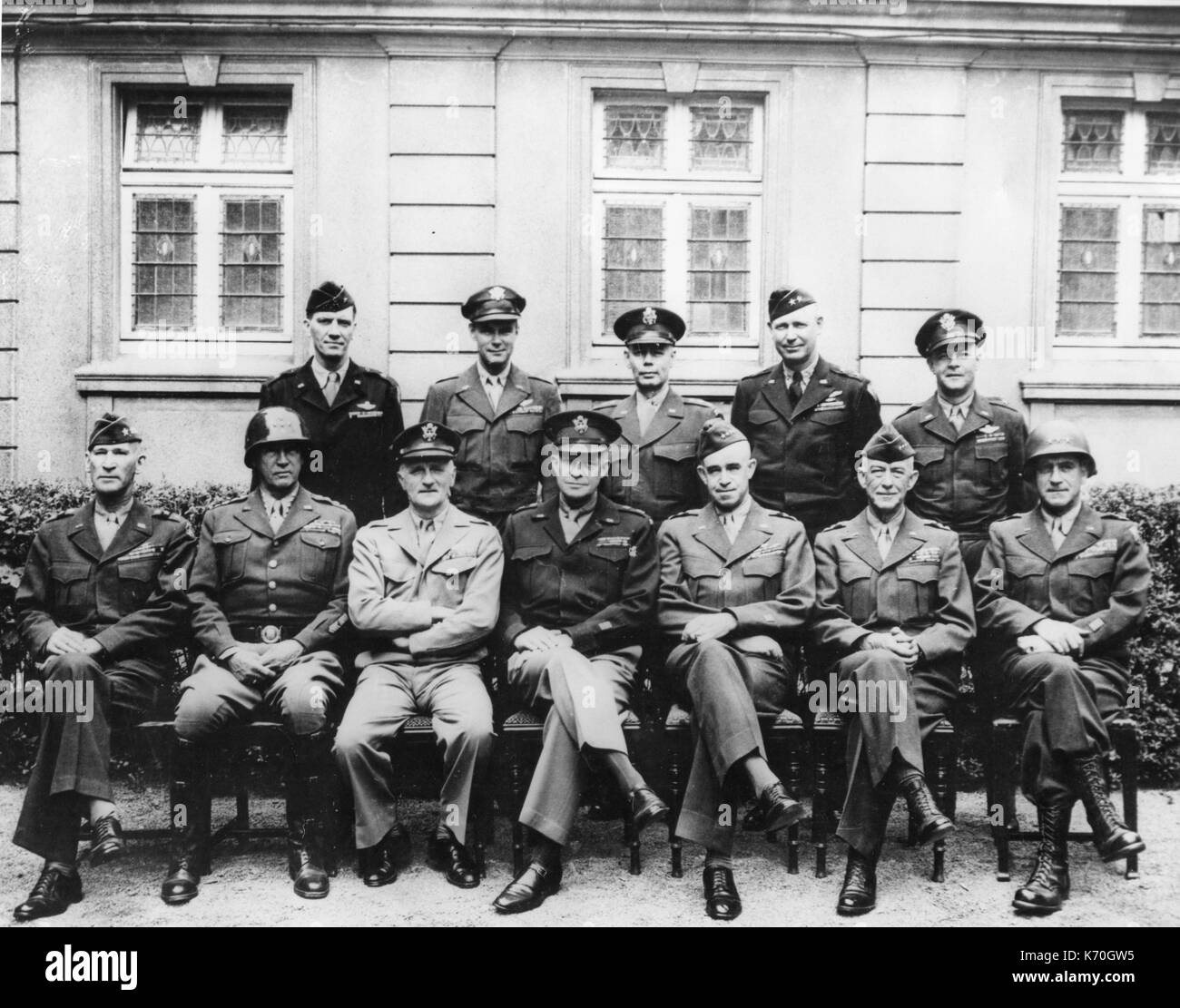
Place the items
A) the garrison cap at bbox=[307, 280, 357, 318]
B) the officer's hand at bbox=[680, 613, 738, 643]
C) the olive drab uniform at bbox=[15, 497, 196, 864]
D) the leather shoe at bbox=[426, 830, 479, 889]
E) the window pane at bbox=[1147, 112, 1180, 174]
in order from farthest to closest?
the window pane at bbox=[1147, 112, 1180, 174] < the garrison cap at bbox=[307, 280, 357, 318] < the officer's hand at bbox=[680, 613, 738, 643] < the olive drab uniform at bbox=[15, 497, 196, 864] < the leather shoe at bbox=[426, 830, 479, 889]

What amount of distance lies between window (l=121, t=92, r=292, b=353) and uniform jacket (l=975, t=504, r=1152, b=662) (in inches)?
171

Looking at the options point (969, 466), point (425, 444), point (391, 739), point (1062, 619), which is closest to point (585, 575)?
point (425, 444)

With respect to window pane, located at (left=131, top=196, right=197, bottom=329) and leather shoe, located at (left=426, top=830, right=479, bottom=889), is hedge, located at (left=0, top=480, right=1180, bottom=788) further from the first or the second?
leather shoe, located at (left=426, top=830, right=479, bottom=889)

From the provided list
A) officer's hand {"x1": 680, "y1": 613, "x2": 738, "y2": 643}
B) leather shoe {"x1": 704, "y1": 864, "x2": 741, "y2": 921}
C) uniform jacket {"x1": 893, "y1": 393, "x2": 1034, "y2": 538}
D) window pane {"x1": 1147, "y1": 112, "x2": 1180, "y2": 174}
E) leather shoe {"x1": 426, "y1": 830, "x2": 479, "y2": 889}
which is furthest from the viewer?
window pane {"x1": 1147, "y1": 112, "x2": 1180, "y2": 174}

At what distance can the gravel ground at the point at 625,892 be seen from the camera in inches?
134

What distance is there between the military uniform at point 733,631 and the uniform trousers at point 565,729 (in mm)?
322

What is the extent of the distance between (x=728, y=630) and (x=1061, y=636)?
129 centimetres

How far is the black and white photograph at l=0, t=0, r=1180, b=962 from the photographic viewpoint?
3.59 metres

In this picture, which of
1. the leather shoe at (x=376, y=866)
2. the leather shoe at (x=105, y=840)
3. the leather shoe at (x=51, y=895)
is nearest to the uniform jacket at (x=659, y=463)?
the leather shoe at (x=376, y=866)

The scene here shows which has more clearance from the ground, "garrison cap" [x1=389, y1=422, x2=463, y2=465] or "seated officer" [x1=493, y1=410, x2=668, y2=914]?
"garrison cap" [x1=389, y1=422, x2=463, y2=465]

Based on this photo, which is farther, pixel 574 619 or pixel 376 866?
pixel 574 619

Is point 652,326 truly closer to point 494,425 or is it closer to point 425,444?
point 494,425

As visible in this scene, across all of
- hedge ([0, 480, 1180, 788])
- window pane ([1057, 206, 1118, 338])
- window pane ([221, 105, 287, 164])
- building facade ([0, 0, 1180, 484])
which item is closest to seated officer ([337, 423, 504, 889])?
hedge ([0, 480, 1180, 788])

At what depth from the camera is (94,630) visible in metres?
4.03
